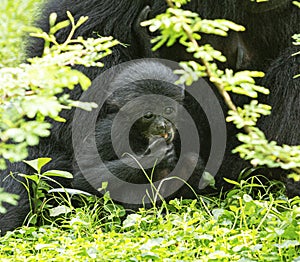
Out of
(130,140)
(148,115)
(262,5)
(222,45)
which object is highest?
(262,5)

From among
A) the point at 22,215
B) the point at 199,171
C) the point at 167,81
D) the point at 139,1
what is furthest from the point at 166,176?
the point at 139,1

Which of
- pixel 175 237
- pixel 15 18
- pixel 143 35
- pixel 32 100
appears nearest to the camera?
pixel 32 100

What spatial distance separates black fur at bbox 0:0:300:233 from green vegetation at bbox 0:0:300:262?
23 cm

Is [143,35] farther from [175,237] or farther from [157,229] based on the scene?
[175,237]

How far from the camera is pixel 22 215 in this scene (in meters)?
3.06

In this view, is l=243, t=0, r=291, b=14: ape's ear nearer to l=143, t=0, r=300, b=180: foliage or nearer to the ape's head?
the ape's head

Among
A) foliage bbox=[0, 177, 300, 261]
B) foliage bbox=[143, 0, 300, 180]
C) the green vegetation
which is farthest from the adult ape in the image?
foliage bbox=[143, 0, 300, 180]

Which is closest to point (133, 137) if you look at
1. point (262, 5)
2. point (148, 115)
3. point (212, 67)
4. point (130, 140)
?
point (130, 140)

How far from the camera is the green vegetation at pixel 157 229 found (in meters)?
2.03

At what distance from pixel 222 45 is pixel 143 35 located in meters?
0.41

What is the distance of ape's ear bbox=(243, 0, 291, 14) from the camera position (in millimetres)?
3158

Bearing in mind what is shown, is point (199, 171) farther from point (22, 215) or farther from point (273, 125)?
point (22, 215)

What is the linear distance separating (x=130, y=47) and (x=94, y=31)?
0.21 meters

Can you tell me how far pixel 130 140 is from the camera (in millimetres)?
3252
